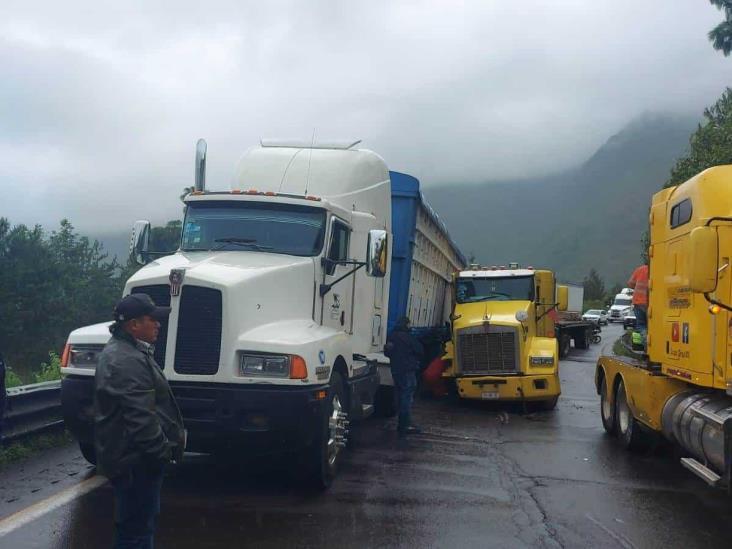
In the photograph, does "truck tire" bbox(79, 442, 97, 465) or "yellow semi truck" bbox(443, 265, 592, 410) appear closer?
"truck tire" bbox(79, 442, 97, 465)

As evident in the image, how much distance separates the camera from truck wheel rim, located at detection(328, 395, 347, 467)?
7.94 metres

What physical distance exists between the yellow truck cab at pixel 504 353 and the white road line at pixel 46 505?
7.80 m

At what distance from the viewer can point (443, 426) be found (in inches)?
488

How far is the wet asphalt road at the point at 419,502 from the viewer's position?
6.32 m

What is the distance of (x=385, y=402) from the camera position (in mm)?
12695

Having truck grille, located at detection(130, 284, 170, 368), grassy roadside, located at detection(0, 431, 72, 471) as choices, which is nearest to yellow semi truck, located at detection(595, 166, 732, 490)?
truck grille, located at detection(130, 284, 170, 368)

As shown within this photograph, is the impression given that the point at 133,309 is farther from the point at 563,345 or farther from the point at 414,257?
the point at 563,345

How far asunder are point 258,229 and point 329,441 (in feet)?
7.94

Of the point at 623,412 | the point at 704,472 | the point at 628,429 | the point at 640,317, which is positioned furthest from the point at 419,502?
the point at 640,317

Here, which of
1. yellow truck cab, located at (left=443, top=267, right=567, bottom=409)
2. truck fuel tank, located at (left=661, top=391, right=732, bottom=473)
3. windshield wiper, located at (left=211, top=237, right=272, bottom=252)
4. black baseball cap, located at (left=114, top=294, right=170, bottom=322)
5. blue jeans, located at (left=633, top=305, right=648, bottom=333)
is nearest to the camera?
black baseball cap, located at (left=114, top=294, right=170, bottom=322)

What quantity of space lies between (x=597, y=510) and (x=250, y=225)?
177 inches

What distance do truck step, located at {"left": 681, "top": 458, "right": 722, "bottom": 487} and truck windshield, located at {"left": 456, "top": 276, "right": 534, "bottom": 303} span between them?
817 cm

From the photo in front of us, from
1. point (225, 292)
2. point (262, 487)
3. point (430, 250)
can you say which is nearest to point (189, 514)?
point (262, 487)

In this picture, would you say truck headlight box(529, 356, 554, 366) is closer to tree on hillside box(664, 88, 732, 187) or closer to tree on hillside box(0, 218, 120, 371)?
tree on hillside box(664, 88, 732, 187)
